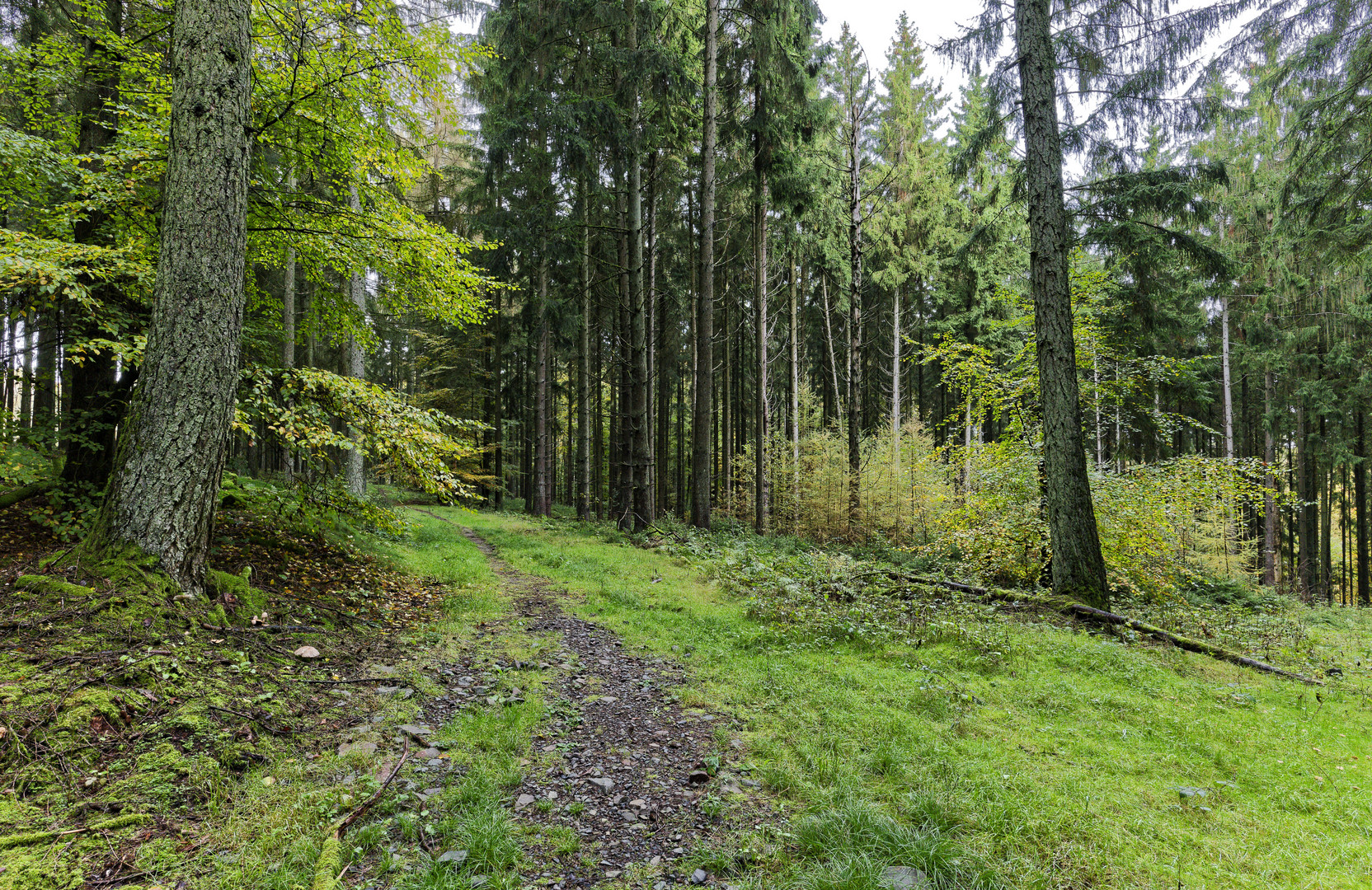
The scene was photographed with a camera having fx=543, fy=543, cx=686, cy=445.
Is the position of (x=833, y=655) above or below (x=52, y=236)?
below

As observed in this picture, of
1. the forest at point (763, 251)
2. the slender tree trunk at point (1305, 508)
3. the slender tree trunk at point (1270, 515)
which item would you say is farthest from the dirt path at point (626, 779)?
the slender tree trunk at point (1305, 508)

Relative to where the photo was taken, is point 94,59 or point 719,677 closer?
point 719,677

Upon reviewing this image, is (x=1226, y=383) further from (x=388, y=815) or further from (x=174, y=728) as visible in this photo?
(x=174, y=728)

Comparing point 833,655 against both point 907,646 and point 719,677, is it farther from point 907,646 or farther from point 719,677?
point 719,677

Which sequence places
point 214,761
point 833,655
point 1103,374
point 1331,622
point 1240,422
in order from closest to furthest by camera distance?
point 214,761 → point 833,655 → point 1331,622 → point 1103,374 → point 1240,422

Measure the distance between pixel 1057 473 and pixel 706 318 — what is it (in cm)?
899

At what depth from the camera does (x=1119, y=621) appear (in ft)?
22.5

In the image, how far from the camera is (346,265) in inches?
273

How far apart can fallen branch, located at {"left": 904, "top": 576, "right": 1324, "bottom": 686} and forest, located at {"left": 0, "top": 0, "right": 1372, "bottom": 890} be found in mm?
66

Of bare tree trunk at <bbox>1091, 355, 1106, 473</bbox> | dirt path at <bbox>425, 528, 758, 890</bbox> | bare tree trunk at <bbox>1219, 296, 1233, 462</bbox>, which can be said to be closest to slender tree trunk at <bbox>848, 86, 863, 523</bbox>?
bare tree trunk at <bbox>1091, 355, 1106, 473</bbox>

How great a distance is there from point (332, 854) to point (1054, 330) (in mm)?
9406

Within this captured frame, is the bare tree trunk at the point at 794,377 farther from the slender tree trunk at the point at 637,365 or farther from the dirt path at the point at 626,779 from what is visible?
the dirt path at the point at 626,779

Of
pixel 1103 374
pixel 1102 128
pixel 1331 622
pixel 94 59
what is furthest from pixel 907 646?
pixel 1103 374

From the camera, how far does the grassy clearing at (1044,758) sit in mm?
2561
